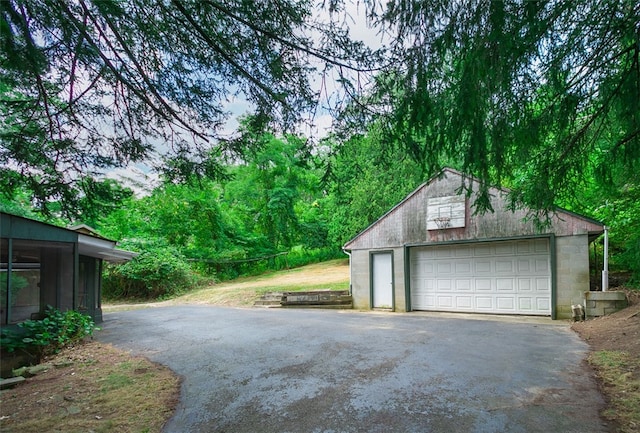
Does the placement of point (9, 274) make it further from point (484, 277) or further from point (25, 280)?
point (484, 277)

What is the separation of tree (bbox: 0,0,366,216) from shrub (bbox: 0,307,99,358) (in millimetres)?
2721

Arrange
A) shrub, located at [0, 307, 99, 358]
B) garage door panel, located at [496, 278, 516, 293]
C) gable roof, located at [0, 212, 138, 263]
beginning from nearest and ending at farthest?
shrub, located at [0, 307, 99, 358], gable roof, located at [0, 212, 138, 263], garage door panel, located at [496, 278, 516, 293]

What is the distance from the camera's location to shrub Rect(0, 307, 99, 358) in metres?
5.75

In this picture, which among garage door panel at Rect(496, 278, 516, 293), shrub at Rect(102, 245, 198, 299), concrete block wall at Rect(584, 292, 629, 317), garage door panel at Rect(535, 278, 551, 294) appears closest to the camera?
concrete block wall at Rect(584, 292, 629, 317)

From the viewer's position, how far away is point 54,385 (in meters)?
4.46

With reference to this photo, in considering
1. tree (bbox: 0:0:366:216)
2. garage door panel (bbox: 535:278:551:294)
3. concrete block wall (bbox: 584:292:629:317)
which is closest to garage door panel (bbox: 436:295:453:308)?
garage door panel (bbox: 535:278:551:294)

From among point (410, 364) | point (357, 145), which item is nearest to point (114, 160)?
point (357, 145)

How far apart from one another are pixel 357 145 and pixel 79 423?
3.86 meters

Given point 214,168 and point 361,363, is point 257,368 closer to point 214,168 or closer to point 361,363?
point 361,363

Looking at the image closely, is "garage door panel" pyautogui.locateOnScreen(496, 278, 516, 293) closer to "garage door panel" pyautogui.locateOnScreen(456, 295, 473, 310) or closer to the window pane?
"garage door panel" pyautogui.locateOnScreen(456, 295, 473, 310)

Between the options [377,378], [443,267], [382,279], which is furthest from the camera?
[382,279]

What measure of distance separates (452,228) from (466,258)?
0.98 metres

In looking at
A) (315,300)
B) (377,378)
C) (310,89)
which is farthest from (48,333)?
(315,300)

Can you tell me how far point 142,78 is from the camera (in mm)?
4414
